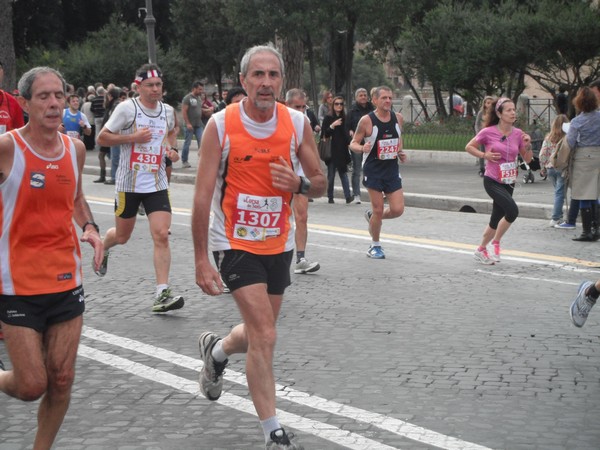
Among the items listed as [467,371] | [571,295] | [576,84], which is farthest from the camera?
[576,84]

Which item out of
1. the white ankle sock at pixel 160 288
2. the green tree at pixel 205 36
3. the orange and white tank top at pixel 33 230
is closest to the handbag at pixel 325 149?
the white ankle sock at pixel 160 288

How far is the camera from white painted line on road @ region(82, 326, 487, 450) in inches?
208

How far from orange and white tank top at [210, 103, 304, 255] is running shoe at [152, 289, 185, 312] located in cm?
332

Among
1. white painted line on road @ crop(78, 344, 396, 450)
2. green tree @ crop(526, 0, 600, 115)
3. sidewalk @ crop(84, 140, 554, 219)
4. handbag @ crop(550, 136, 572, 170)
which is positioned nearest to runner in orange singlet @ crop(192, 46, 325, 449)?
white painted line on road @ crop(78, 344, 396, 450)

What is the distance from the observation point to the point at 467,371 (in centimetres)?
668

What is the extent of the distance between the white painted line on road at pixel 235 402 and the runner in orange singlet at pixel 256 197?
0.43 meters

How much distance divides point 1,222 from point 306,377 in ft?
7.84

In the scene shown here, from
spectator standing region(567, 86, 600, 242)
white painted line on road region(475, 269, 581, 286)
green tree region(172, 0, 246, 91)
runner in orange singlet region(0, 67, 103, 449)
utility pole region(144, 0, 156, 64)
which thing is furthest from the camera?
green tree region(172, 0, 246, 91)

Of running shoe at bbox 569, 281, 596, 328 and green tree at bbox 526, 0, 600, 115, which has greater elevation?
green tree at bbox 526, 0, 600, 115

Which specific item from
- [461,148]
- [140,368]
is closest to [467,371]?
[140,368]

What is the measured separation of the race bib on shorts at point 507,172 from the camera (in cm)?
1094

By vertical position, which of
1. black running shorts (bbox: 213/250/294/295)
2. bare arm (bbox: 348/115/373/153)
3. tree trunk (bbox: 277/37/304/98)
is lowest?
black running shorts (bbox: 213/250/294/295)

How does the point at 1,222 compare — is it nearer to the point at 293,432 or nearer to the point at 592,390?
the point at 293,432

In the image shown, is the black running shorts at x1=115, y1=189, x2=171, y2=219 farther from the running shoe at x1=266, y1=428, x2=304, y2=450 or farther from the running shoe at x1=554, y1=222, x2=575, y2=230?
the running shoe at x1=554, y1=222, x2=575, y2=230
